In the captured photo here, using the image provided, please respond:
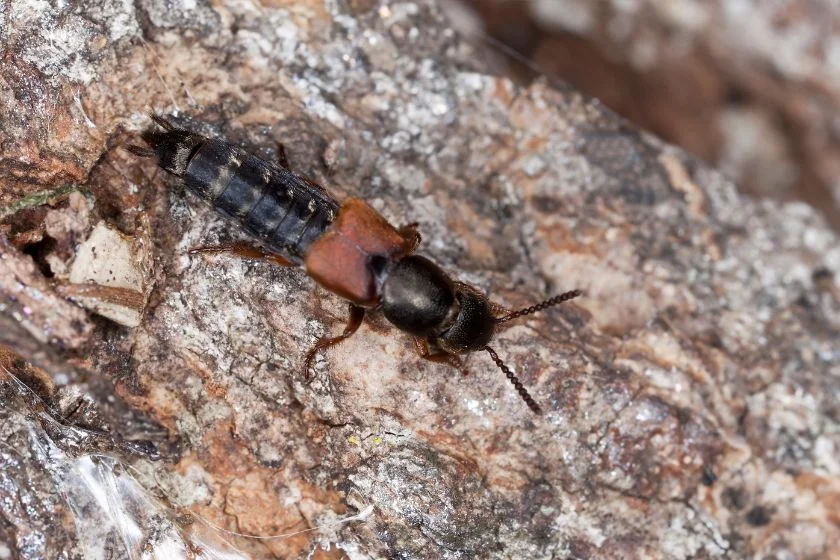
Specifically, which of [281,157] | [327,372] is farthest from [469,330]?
[281,157]

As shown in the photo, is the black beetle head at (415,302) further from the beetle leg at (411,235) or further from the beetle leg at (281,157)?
the beetle leg at (281,157)

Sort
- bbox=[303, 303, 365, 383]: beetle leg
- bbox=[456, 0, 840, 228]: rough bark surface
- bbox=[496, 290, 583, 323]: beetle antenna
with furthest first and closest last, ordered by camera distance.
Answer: bbox=[456, 0, 840, 228]: rough bark surface, bbox=[496, 290, 583, 323]: beetle antenna, bbox=[303, 303, 365, 383]: beetle leg

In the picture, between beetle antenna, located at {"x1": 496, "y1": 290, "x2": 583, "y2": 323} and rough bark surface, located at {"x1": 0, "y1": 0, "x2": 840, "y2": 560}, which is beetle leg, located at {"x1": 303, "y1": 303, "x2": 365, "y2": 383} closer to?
rough bark surface, located at {"x1": 0, "y1": 0, "x2": 840, "y2": 560}

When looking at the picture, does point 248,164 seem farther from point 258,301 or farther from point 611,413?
point 611,413

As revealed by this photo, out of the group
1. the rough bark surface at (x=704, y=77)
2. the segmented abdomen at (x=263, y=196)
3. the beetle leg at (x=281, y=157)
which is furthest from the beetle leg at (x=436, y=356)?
the rough bark surface at (x=704, y=77)

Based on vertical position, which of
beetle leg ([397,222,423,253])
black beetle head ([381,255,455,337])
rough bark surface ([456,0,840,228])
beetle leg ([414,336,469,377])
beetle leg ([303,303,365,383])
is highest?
rough bark surface ([456,0,840,228])

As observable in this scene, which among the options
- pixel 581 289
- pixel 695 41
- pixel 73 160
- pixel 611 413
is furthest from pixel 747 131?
pixel 73 160

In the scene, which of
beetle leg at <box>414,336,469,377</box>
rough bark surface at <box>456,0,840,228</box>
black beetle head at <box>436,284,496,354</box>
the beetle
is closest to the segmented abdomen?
the beetle
